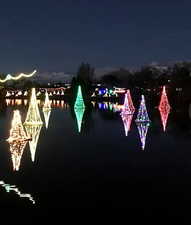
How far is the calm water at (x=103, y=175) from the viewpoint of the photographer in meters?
7.33

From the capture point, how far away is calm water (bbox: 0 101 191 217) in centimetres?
733

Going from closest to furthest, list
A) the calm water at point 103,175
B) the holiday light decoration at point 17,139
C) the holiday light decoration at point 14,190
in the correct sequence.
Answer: the calm water at point 103,175
the holiday light decoration at point 14,190
the holiday light decoration at point 17,139

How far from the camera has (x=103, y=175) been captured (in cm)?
→ 949

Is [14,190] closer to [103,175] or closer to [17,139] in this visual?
[103,175]

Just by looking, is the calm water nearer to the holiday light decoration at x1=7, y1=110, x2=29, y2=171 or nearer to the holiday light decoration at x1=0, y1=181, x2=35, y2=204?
the holiday light decoration at x1=0, y1=181, x2=35, y2=204

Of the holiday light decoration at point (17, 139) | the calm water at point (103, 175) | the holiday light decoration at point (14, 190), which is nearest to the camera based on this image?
the calm water at point (103, 175)

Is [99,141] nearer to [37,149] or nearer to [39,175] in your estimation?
[37,149]

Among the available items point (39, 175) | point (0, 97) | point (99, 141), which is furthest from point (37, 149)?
point (0, 97)

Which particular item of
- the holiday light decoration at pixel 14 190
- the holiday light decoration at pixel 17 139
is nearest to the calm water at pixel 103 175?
the holiday light decoration at pixel 14 190

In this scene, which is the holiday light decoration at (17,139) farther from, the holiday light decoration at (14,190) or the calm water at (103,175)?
the holiday light decoration at (14,190)

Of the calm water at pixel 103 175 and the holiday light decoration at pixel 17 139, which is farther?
the holiday light decoration at pixel 17 139

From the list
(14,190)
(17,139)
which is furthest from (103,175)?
(17,139)

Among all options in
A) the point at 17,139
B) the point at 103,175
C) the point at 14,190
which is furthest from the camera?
the point at 17,139

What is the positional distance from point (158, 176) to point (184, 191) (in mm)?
1425
